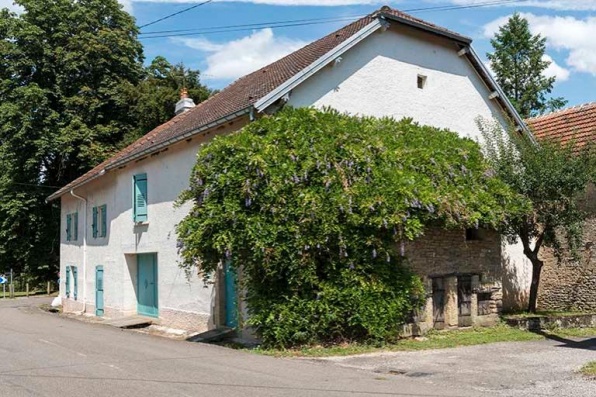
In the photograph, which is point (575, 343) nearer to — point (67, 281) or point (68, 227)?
point (67, 281)

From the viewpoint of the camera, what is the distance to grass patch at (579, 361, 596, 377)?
9.11 m

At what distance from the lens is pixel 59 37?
3288 cm

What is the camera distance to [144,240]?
64.2 feet

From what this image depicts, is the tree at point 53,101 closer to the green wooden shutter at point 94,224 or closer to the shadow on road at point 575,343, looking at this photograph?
the green wooden shutter at point 94,224

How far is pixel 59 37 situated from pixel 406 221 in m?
26.8

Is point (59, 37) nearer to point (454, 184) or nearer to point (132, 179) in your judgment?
point (132, 179)

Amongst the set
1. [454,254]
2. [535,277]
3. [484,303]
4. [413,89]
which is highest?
[413,89]

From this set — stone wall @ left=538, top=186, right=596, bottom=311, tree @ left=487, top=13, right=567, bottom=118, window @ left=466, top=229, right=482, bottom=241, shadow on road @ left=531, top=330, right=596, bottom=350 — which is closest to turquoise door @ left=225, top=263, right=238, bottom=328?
window @ left=466, top=229, right=482, bottom=241

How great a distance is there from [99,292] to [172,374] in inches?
587

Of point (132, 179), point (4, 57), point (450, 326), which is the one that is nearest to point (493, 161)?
point (450, 326)

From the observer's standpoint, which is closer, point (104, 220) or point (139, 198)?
point (139, 198)

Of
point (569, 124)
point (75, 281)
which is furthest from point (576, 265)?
point (75, 281)

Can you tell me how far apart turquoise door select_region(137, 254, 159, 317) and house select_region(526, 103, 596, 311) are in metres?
11.9

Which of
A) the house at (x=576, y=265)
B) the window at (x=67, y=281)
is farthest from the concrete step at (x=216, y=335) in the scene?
the window at (x=67, y=281)
